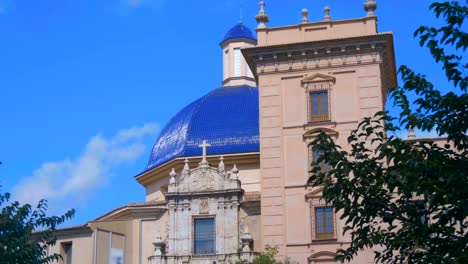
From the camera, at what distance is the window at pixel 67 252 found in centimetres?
3969

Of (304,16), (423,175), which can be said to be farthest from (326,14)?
(423,175)

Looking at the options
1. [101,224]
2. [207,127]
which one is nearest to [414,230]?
[101,224]

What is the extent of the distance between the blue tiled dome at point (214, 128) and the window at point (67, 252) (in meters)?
6.58

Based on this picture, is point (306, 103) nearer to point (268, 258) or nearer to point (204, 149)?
point (204, 149)

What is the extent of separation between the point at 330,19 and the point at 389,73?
4.18 m

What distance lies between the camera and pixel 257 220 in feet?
123

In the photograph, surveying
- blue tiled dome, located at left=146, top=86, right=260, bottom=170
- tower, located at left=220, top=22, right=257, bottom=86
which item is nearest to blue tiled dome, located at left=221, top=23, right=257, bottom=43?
tower, located at left=220, top=22, right=257, bottom=86

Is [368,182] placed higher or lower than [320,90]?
lower

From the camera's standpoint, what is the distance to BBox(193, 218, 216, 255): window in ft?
123

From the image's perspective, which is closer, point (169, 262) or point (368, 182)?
point (368, 182)

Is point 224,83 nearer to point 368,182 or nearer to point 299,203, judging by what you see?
point 299,203

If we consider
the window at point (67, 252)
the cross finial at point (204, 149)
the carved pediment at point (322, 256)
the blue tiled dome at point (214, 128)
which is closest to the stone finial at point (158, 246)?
the cross finial at point (204, 149)

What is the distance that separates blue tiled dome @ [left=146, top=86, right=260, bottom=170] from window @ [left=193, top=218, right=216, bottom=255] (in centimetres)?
512

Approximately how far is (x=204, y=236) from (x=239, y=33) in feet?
60.6
